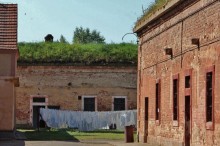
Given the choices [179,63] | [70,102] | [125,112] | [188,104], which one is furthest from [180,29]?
[70,102]

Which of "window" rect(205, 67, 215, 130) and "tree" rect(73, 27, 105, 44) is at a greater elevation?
"tree" rect(73, 27, 105, 44)

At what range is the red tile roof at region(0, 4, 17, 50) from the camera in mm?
31938

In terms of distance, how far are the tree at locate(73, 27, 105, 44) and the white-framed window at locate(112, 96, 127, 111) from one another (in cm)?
6970

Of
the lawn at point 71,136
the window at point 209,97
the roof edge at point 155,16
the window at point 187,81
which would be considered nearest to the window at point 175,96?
the window at point 187,81

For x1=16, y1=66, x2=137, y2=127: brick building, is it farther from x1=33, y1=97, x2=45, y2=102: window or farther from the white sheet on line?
the white sheet on line

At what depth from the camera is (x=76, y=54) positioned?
45.8m

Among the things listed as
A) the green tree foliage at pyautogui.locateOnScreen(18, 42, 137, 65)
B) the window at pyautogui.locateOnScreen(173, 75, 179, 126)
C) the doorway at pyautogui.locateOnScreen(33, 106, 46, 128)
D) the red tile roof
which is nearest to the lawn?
the red tile roof

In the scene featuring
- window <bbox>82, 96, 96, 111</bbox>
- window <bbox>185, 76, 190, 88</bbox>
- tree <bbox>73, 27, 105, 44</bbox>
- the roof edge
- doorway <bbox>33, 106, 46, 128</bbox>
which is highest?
tree <bbox>73, 27, 105, 44</bbox>

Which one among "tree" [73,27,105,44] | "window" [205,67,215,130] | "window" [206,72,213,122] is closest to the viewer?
"window" [205,67,215,130]

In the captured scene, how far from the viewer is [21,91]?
1729 inches

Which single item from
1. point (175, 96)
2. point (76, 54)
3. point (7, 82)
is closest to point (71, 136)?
point (7, 82)

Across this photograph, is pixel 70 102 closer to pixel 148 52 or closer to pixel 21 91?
pixel 21 91

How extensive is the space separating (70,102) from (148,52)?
17995mm

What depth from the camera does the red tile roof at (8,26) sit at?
31938 mm
